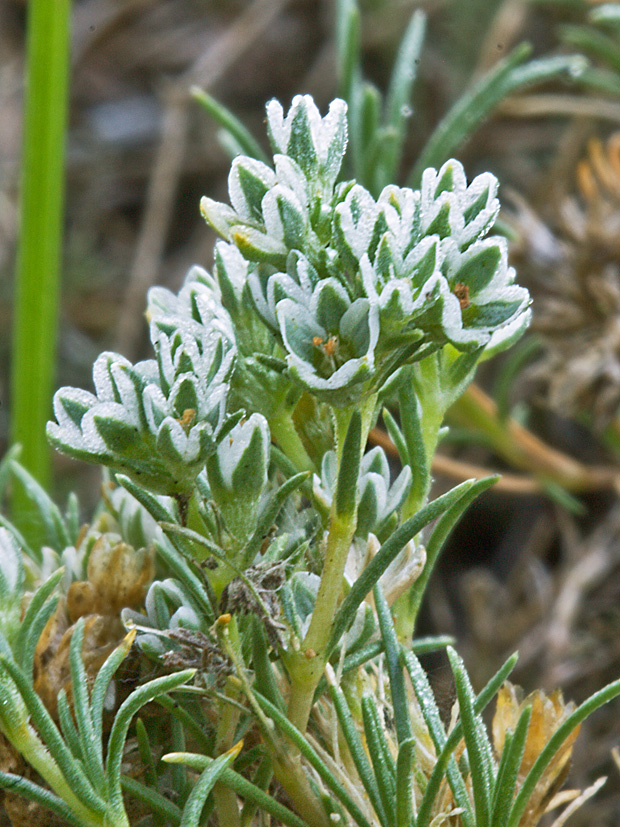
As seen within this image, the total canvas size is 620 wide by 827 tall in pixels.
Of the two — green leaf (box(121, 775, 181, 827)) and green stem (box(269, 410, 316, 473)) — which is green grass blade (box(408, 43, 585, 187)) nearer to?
green stem (box(269, 410, 316, 473))

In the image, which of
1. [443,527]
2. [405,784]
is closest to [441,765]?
[405,784]

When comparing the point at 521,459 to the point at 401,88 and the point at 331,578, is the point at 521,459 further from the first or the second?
the point at 331,578

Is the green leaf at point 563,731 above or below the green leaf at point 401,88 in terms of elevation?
below

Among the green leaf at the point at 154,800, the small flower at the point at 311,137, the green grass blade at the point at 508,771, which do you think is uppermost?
the small flower at the point at 311,137

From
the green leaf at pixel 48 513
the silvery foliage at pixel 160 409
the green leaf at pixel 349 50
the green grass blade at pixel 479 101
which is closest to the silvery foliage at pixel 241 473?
the silvery foliage at pixel 160 409

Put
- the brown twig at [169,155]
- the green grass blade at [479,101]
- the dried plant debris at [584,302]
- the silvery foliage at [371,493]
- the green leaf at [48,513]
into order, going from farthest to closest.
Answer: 1. the brown twig at [169,155]
2. the dried plant debris at [584,302]
3. the green grass blade at [479,101]
4. the green leaf at [48,513]
5. the silvery foliage at [371,493]

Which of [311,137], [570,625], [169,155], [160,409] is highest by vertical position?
[169,155]

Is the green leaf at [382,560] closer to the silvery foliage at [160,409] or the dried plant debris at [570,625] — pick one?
the silvery foliage at [160,409]
